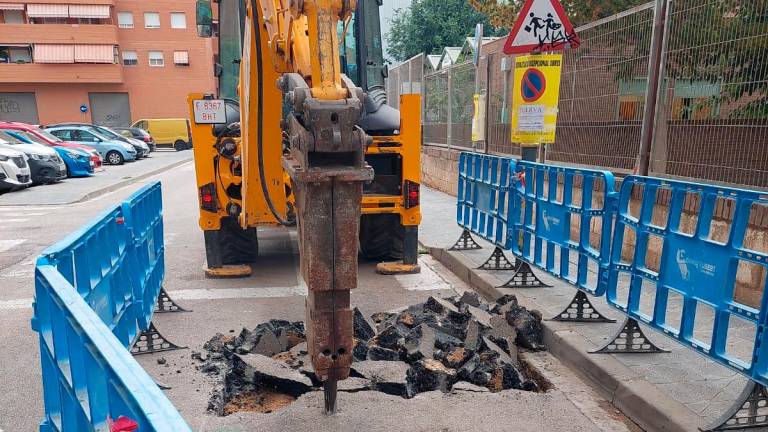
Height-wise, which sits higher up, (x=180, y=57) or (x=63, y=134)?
(x=180, y=57)

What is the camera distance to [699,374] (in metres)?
3.95

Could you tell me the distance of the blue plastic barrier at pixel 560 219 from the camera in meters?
4.59

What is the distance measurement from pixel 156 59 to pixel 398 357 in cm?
4532

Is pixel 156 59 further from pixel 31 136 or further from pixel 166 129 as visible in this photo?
pixel 31 136

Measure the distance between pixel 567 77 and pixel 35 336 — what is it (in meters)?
7.57

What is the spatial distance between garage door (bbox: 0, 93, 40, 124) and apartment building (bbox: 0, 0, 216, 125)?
7cm


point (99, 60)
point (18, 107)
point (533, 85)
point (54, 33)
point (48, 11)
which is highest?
point (48, 11)

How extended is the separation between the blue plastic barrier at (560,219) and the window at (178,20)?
1724 inches

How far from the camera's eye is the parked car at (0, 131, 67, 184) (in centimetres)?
1605

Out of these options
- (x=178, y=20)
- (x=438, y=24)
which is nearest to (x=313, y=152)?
(x=438, y=24)

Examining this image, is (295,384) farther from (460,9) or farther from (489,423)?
(460,9)

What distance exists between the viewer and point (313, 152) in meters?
2.87

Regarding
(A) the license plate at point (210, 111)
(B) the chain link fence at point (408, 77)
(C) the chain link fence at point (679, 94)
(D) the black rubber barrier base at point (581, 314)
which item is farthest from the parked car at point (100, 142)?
(D) the black rubber barrier base at point (581, 314)

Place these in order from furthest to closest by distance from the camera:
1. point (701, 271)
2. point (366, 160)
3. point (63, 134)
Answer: point (63, 134), point (366, 160), point (701, 271)
